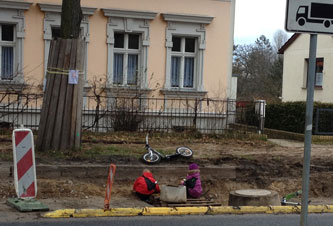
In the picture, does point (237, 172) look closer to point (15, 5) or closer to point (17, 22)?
point (17, 22)

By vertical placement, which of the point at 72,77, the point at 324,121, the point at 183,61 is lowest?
the point at 324,121

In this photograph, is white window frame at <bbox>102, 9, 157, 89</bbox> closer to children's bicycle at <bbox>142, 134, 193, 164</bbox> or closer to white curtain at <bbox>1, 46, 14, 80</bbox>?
white curtain at <bbox>1, 46, 14, 80</bbox>

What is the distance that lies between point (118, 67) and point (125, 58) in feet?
1.41

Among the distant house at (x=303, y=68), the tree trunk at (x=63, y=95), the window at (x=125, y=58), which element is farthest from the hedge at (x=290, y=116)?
the tree trunk at (x=63, y=95)

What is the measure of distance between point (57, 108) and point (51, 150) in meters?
0.94

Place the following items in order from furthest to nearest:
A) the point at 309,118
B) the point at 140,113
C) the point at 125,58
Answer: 1. the point at 125,58
2. the point at 140,113
3. the point at 309,118

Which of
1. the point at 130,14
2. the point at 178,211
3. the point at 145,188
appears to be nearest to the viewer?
the point at 178,211

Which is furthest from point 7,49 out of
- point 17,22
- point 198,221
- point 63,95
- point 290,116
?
point 198,221

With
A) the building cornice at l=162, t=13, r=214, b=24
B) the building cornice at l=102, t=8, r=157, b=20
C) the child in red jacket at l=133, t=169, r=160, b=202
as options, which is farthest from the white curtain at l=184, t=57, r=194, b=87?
the child in red jacket at l=133, t=169, r=160, b=202

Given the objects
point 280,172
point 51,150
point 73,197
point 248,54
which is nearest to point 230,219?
point 73,197

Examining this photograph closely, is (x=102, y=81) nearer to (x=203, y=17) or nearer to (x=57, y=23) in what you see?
(x=57, y=23)

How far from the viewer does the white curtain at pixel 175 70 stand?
19312mm

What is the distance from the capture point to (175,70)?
63.6 feet

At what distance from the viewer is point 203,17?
18.9 meters
